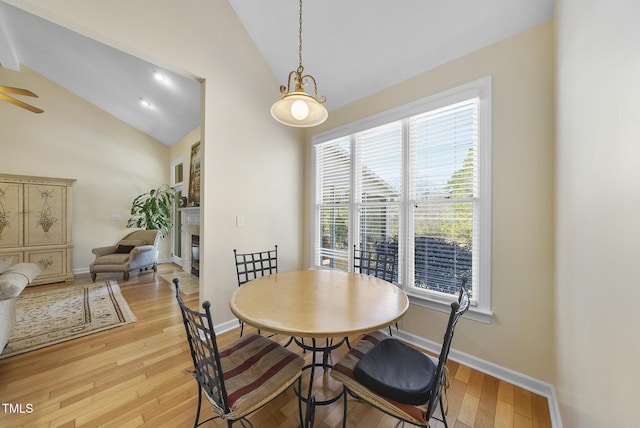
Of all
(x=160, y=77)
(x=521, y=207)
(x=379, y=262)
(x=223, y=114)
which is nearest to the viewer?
(x=521, y=207)

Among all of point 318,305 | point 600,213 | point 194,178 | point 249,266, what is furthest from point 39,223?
point 600,213

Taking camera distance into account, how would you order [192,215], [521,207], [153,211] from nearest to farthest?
[521,207], [192,215], [153,211]

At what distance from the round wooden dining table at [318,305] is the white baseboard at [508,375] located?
3.07ft

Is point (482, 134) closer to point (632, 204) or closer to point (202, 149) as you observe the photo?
point (632, 204)

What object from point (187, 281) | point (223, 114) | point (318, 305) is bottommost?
point (187, 281)

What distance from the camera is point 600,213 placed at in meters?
0.85

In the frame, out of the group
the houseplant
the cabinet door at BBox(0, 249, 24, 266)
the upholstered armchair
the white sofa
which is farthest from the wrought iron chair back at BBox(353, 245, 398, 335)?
the cabinet door at BBox(0, 249, 24, 266)

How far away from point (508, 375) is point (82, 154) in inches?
298

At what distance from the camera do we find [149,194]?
564 centimetres

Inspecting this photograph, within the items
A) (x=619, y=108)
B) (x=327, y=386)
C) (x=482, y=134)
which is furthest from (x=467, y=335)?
(x=619, y=108)

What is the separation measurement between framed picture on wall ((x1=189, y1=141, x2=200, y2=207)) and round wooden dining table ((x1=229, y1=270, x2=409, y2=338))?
3.73 m

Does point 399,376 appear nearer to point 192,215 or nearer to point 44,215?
point 192,215

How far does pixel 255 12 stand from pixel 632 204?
336 centimetres

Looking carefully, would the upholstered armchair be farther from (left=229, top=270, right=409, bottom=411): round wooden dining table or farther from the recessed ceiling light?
(left=229, top=270, right=409, bottom=411): round wooden dining table
